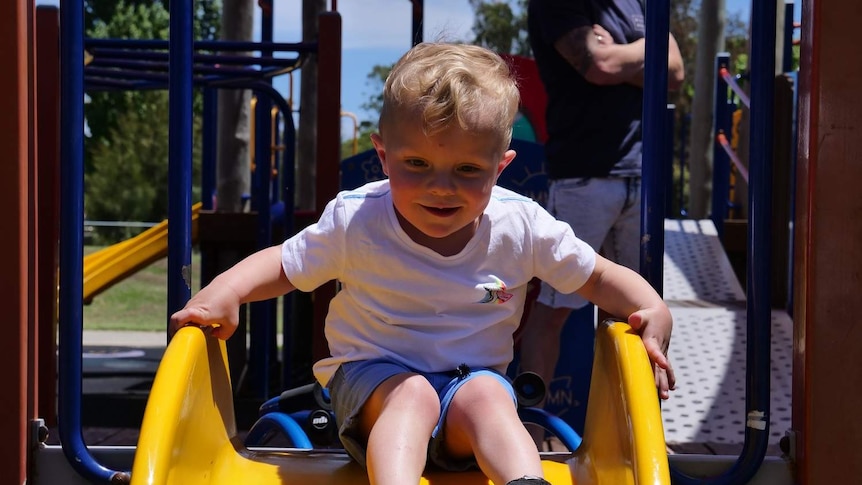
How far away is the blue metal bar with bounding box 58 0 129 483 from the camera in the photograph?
1.70m

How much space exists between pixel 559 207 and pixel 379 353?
4.14 ft

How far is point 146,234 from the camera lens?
5.24 metres

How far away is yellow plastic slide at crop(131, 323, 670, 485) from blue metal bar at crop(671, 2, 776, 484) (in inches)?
10.0

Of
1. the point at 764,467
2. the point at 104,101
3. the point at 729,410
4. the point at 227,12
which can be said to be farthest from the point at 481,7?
the point at 764,467

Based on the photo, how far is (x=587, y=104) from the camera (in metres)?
2.76

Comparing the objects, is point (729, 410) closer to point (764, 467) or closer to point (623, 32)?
point (623, 32)

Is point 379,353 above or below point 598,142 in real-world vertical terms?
below

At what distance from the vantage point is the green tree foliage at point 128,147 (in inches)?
840

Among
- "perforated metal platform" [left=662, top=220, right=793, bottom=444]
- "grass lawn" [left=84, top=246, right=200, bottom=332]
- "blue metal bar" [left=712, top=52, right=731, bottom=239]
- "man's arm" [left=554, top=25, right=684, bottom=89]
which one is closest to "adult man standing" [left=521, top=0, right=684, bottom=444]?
"man's arm" [left=554, top=25, right=684, bottom=89]

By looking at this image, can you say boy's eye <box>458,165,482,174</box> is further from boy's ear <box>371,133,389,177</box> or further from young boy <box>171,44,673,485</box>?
boy's ear <box>371,133,389,177</box>

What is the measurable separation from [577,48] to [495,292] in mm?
1181

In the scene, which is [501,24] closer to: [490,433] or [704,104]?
[704,104]

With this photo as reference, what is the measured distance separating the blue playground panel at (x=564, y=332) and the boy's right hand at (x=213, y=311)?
1.78 metres

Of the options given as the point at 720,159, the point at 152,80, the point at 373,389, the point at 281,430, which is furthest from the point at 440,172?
the point at 720,159
